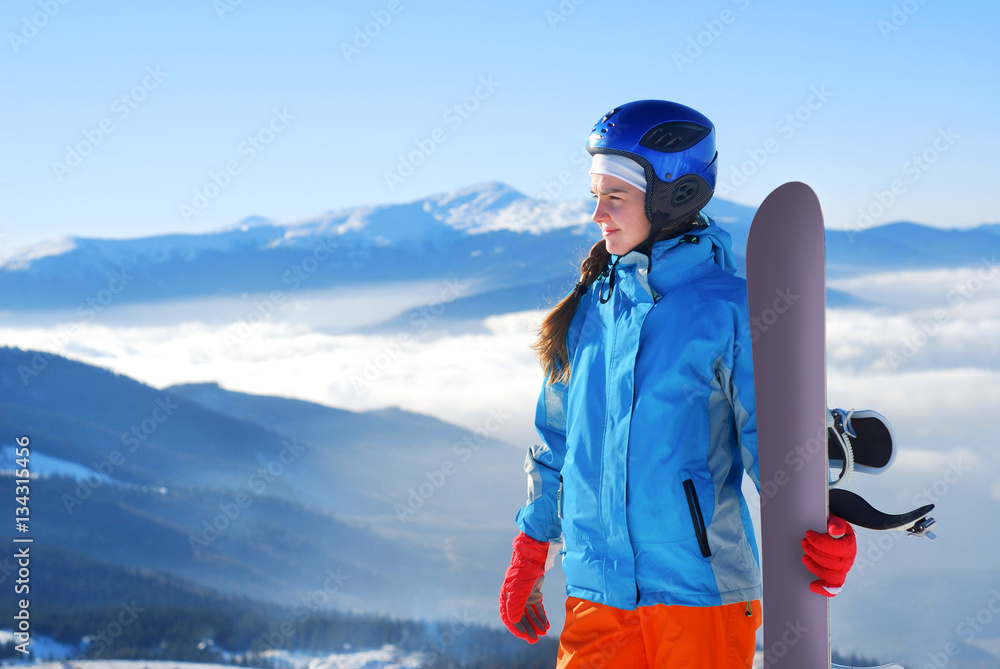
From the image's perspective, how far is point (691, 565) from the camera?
4.66ft

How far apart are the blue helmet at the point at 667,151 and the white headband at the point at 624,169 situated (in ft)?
0.04

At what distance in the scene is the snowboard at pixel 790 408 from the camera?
1.33 metres

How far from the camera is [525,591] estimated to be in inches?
70.6

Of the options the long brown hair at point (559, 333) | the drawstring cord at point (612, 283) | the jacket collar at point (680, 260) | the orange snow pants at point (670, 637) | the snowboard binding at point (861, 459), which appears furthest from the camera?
the long brown hair at point (559, 333)

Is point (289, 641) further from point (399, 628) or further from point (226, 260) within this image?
point (226, 260)

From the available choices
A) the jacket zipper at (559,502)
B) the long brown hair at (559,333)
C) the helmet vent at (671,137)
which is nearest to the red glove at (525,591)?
the jacket zipper at (559,502)

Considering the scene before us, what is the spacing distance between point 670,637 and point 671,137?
1003 millimetres

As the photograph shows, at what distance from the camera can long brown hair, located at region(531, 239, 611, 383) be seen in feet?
5.73

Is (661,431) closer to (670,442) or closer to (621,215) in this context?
(670,442)

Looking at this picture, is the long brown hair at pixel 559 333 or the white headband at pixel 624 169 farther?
the long brown hair at pixel 559 333

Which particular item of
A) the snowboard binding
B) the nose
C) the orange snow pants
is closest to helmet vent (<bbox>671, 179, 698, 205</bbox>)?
the nose

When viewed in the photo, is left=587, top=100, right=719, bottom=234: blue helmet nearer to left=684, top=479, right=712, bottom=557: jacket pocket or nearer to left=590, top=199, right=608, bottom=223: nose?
left=590, top=199, right=608, bottom=223: nose

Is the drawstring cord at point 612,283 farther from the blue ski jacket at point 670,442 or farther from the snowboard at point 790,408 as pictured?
the snowboard at point 790,408

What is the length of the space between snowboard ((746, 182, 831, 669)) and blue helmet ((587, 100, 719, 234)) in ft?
0.76
